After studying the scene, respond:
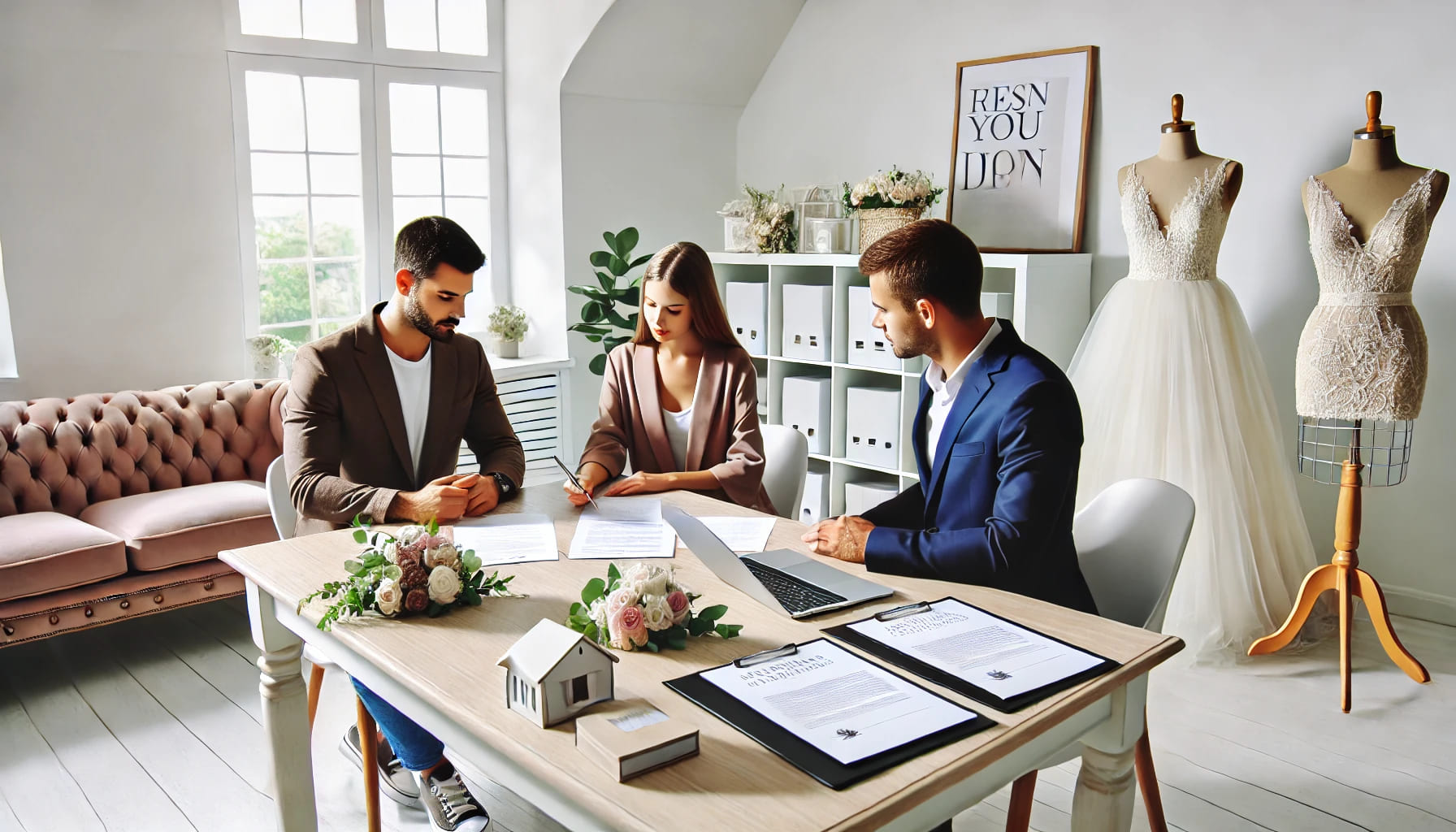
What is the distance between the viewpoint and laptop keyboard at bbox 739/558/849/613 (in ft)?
5.58

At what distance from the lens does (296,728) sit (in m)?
2.09

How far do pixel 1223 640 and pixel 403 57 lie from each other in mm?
4186

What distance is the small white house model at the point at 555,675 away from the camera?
1.30 metres

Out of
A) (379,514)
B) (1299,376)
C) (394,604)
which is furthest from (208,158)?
(1299,376)

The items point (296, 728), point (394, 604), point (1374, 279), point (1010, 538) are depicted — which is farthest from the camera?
point (1374, 279)

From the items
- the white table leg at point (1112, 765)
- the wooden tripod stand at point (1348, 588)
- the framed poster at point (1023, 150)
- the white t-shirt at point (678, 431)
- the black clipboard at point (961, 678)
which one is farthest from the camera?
the framed poster at point (1023, 150)

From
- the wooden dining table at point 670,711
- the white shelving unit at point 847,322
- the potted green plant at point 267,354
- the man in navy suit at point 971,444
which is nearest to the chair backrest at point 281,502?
the wooden dining table at point 670,711

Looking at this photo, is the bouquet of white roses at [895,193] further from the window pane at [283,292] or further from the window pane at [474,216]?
the window pane at [283,292]

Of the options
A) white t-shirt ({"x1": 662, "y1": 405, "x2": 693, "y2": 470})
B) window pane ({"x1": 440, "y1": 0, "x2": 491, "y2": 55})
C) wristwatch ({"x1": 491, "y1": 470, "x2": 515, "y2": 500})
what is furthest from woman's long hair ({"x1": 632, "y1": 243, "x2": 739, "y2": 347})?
window pane ({"x1": 440, "y1": 0, "x2": 491, "y2": 55})

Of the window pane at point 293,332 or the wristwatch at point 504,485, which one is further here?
the window pane at point 293,332

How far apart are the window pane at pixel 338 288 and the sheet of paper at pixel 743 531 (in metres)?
3.18

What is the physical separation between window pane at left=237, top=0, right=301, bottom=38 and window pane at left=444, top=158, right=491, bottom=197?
894 millimetres

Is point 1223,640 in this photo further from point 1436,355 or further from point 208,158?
point 208,158

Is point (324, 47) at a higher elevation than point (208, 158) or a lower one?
higher
